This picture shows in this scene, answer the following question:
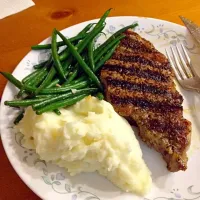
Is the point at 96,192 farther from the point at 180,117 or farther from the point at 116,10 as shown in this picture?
the point at 116,10

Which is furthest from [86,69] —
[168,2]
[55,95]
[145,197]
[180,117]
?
[168,2]

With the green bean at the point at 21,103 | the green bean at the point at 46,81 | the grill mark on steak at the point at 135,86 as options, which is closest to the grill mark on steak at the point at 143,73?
the grill mark on steak at the point at 135,86

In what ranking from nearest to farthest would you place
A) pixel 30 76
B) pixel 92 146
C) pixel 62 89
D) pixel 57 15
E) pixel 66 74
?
1. pixel 92 146
2. pixel 62 89
3. pixel 30 76
4. pixel 66 74
5. pixel 57 15

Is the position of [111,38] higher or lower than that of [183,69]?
higher

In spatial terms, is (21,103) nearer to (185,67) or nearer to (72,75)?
(72,75)

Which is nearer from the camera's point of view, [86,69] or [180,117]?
[180,117]

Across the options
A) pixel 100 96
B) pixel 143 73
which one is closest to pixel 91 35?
pixel 143 73

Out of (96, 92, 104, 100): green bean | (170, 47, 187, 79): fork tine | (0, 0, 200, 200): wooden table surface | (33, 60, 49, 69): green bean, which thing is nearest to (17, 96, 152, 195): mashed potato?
(96, 92, 104, 100): green bean
